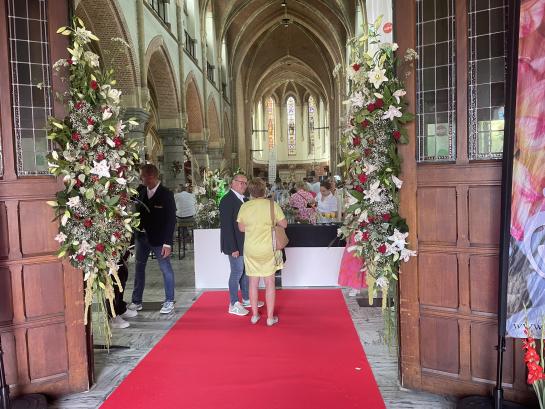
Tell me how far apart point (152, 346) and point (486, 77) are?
3.35 meters

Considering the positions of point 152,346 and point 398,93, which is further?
point 152,346

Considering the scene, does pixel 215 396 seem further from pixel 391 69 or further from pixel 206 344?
pixel 391 69

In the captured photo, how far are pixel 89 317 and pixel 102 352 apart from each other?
2.63ft

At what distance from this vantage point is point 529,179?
8.18ft

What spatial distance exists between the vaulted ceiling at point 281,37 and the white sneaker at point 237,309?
14304mm

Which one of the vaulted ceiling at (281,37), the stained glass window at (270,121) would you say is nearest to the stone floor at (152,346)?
the vaulted ceiling at (281,37)

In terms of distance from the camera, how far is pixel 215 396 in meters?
3.00

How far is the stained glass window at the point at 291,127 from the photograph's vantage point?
39.2 meters

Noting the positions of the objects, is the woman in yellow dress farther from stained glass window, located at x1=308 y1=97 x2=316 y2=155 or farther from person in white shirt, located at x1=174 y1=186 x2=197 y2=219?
stained glass window, located at x1=308 y1=97 x2=316 y2=155

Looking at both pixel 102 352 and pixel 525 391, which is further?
pixel 102 352

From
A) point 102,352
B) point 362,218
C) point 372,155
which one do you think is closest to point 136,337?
point 102,352

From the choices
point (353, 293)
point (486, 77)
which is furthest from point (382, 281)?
point (353, 293)

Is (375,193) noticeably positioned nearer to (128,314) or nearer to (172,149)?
(128,314)

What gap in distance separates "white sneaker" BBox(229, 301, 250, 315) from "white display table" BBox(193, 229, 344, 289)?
1294mm
